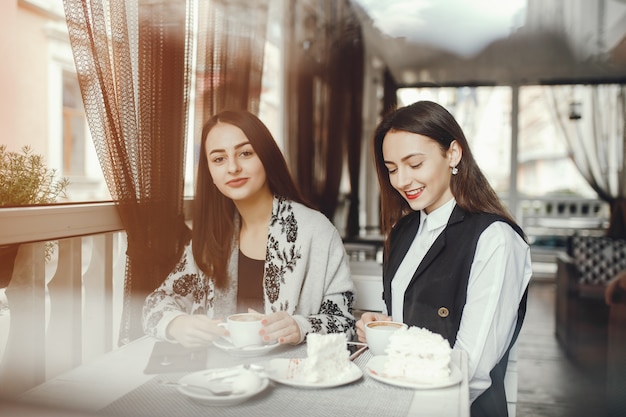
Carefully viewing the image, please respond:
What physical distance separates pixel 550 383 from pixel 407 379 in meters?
2.27

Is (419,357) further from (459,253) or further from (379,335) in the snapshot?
(459,253)

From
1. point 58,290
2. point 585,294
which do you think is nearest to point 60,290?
point 58,290

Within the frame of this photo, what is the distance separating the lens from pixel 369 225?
4.65 meters

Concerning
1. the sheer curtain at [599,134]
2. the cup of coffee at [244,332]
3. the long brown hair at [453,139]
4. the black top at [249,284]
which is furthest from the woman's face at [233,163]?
the sheer curtain at [599,134]

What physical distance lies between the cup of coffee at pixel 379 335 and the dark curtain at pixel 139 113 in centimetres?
69

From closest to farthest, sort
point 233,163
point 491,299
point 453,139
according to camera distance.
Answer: point 491,299, point 453,139, point 233,163

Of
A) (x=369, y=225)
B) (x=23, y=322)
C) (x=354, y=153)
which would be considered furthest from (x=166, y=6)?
(x=369, y=225)

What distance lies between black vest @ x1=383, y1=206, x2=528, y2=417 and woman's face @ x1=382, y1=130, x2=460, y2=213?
0.07 m

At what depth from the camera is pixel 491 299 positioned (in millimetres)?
1024

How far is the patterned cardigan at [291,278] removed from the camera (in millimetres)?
1264

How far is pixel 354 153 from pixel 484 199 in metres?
3.11

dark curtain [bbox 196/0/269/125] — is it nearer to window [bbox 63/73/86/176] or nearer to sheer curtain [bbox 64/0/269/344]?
sheer curtain [bbox 64/0/269/344]

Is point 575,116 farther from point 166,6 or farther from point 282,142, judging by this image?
point 166,6

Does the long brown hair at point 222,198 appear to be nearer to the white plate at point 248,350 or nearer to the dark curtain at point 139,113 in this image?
the dark curtain at point 139,113
